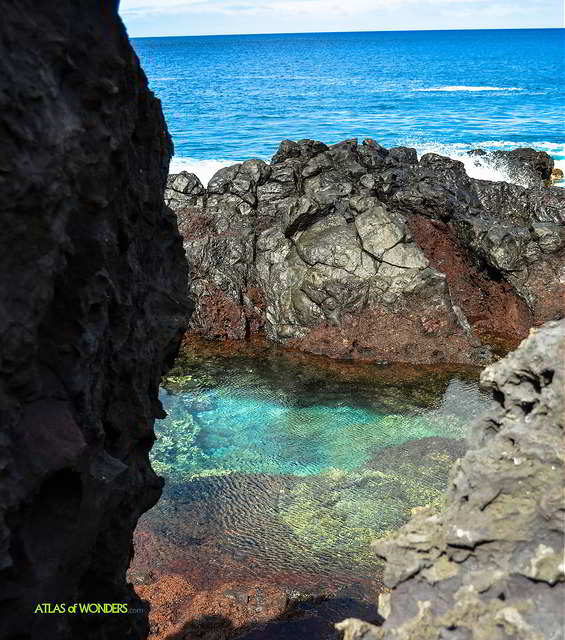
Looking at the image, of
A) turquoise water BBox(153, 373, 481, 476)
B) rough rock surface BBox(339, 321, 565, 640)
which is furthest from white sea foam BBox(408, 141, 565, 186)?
rough rock surface BBox(339, 321, 565, 640)

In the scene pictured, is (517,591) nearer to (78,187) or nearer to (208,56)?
(78,187)

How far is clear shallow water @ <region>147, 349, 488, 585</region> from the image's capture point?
36.0 ft

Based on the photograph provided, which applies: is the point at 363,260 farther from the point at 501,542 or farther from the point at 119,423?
the point at 501,542

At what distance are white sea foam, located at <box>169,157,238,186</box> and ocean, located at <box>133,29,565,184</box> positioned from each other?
0.26ft

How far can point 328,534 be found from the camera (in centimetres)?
1115

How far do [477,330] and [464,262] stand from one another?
2.01 metres

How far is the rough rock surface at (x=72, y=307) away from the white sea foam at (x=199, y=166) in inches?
1275

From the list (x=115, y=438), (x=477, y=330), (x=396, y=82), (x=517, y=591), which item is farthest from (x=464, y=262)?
(x=396, y=82)

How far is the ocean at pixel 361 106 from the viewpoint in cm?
4984

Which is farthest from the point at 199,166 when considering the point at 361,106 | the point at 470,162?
the point at 361,106

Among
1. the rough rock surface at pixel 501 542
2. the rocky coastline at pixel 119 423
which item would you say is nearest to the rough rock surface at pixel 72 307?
the rocky coastline at pixel 119 423

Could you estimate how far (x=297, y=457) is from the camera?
531 inches

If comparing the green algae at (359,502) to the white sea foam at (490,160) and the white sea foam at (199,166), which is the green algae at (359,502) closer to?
the white sea foam at (490,160)

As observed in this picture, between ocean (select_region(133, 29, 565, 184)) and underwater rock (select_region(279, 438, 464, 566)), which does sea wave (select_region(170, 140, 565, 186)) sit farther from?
underwater rock (select_region(279, 438, 464, 566))
